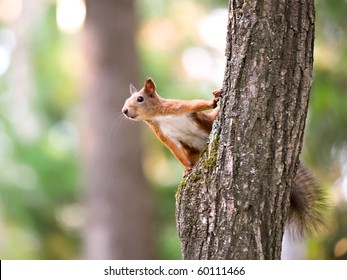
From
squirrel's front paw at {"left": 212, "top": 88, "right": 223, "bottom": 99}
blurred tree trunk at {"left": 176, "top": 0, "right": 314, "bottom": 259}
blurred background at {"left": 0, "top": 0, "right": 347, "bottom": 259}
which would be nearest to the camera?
blurred tree trunk at {"left": 176, "top": 0, "right": 314, "bottom": 259}

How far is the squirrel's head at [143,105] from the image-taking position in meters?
2.62

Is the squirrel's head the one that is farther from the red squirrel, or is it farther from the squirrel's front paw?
the squirrel's front paw

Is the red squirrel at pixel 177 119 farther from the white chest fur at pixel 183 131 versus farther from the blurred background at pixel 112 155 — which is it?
the blurred background at pixel 112 155

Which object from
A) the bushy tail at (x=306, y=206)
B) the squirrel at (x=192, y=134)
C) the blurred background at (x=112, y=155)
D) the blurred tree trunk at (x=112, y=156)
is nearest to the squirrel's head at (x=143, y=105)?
the squirrel at (x=192, y=134)

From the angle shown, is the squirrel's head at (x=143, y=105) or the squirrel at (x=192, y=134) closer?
the squirrel at (x=192, y=134)

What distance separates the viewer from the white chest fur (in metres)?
2.51

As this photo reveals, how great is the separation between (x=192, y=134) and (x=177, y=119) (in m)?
0.09

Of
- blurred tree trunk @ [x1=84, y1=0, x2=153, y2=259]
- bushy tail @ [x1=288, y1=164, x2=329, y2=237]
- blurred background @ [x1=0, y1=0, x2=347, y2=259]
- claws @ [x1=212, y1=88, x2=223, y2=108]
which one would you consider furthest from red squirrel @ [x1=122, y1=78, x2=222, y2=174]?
blurred tree trunk @ [x1=84, y1=0, x2=153, y2=259]

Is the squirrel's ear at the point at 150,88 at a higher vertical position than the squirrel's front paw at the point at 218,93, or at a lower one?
higher

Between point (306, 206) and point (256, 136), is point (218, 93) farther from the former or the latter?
point (306, 206)

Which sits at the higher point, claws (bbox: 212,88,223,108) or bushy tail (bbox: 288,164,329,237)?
claws (bbox: 212,88,223,108)

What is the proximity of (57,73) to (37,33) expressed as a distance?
910mm

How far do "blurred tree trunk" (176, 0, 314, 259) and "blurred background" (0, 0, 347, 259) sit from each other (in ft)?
6.71

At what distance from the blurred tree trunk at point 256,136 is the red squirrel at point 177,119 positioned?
43 centimetres
